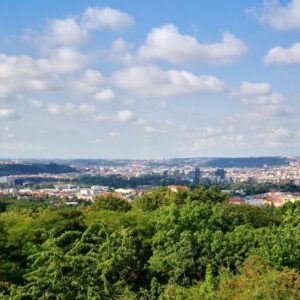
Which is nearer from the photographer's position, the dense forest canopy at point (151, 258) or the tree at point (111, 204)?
the dense forest canopy at point (151, 258)

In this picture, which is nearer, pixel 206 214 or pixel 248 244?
pixel 248 244

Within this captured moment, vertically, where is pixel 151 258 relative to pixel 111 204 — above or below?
below

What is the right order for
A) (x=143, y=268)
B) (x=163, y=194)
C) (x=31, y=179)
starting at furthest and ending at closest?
(x=31, y=179), (x=163, y=194), (x=143, y=268)

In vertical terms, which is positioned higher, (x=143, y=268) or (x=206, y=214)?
(x=206, y=214)

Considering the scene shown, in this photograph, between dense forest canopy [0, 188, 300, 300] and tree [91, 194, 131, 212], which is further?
tree [91, 194, 131, 212]

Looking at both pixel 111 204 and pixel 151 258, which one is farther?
pixel 111 204

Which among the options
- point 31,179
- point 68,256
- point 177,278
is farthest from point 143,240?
point 31,179

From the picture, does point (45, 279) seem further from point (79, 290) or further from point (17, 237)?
point (17, 237)

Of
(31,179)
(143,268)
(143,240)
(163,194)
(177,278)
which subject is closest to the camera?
(177,278)
